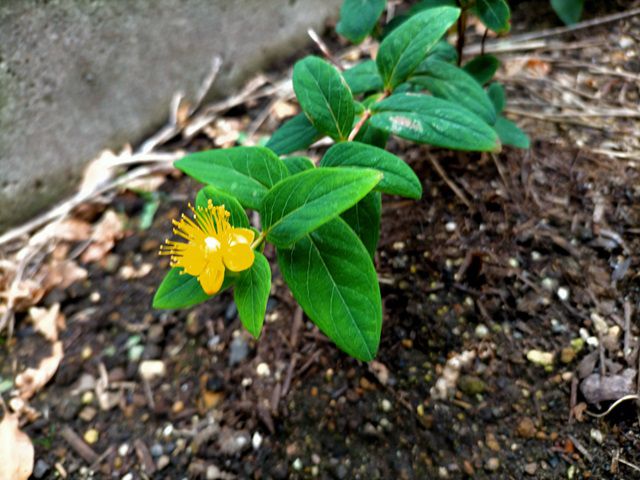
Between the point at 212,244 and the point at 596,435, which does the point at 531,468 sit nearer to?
the point at 596,435

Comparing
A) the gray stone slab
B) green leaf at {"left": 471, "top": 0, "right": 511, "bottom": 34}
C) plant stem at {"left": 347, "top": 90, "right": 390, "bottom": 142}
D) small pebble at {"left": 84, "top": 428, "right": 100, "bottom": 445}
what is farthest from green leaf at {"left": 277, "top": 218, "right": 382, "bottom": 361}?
the gray stone slab

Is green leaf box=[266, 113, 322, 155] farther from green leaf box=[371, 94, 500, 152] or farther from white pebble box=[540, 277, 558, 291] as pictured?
white pebble box=[540, 277, 558, 291]

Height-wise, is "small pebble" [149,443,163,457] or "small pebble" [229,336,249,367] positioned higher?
"small pebble" [229,336,249,367]

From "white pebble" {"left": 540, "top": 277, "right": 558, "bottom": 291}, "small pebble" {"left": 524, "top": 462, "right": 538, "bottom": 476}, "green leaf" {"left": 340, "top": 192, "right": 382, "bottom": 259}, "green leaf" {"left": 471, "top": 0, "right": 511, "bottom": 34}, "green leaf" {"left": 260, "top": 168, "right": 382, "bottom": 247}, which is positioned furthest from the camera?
"white pebble" {"left": 540, "top": 277, "right": 558, "bottom": 291}

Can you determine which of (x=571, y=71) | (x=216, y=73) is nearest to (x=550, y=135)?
(x=571, y=71)

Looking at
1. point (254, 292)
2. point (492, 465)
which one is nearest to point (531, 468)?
point (492, 465)

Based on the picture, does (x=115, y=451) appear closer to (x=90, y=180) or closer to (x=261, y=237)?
(x=261, y=237)
